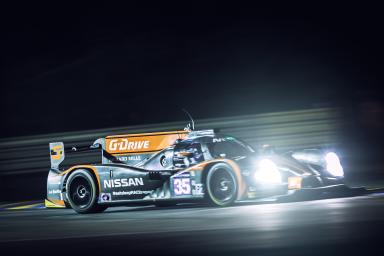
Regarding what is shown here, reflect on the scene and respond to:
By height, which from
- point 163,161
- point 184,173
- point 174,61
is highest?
point 174,61

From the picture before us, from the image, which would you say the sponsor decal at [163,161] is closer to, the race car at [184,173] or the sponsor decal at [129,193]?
the race car at [184,173]

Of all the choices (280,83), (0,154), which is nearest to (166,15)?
(280,83)

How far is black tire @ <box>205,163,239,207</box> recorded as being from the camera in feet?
35.4

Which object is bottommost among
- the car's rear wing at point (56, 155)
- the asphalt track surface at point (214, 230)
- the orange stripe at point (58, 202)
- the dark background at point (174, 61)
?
the asphalt track surface at point (214, 230)

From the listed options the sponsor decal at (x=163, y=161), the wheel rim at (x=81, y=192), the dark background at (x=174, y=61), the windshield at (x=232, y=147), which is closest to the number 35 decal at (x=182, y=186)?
the sponsor decal at (x=163, y=161)

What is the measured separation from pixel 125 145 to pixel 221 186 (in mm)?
2217

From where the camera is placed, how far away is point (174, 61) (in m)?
27.9

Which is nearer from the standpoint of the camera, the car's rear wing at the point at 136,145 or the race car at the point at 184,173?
the race car at the point at 184,173

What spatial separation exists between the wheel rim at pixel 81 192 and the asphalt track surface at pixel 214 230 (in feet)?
1.80

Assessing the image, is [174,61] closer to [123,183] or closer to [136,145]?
[136,145]

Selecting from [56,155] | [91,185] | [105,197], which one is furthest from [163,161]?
[56,155]

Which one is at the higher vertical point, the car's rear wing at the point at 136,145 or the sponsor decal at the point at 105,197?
the car's rear wing at the point at 136,145

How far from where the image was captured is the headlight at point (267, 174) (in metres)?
10.6

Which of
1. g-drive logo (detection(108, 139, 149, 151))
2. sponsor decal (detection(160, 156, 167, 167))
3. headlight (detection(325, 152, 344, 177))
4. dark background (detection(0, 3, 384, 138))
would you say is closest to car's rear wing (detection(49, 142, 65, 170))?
g-drive logo (detection(108, 139, 149, 151))
